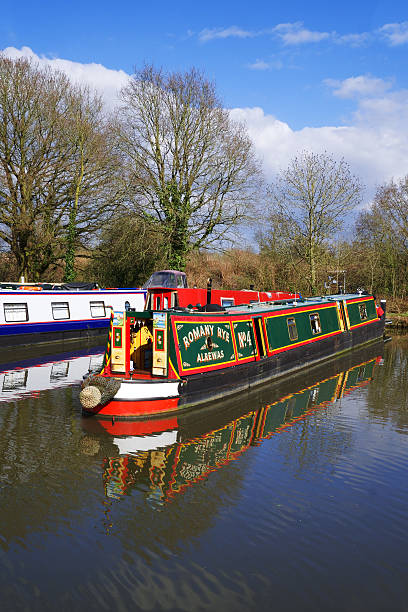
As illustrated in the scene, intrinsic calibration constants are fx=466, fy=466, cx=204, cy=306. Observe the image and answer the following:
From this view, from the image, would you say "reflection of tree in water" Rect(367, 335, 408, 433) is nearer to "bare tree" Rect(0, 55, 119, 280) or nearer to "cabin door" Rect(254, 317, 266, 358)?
"cabin door" Rect(254, 317, 266, 358)

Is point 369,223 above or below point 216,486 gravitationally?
above

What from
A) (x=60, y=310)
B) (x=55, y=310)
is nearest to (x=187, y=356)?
(x=55, y=310)

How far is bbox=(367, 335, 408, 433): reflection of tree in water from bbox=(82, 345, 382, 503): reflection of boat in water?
87 cm

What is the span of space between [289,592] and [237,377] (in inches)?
281

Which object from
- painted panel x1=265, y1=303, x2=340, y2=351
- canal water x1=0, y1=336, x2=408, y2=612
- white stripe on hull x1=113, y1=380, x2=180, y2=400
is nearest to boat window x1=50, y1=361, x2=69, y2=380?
canal water x1=0, y1=336, x2=408, y2=612

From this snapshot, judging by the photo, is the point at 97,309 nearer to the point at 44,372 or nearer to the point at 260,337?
the point at 44,372

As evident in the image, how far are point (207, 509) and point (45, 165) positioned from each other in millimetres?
23945

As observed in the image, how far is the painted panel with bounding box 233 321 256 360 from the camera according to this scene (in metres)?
11.6

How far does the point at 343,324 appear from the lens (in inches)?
733

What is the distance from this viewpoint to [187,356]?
384 inches

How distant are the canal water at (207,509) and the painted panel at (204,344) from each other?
1.04 m

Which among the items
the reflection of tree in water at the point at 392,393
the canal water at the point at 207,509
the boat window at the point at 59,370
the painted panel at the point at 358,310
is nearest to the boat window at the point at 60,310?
the boat window at the point at 59,370

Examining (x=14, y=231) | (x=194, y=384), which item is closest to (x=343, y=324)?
(x=194, y=384)

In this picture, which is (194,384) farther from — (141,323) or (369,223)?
(369,223)
